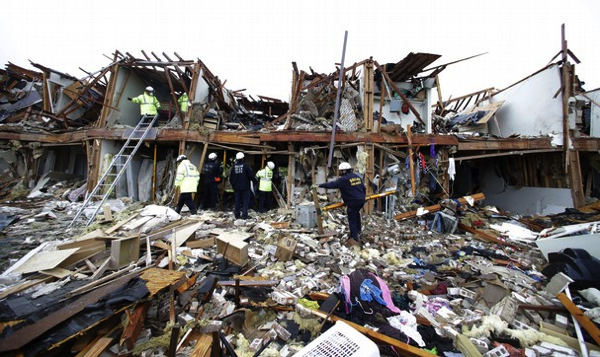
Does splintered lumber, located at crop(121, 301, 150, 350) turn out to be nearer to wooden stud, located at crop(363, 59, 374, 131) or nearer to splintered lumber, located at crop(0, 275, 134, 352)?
splintered lumber, located at crop(0, 275, 134, 352)

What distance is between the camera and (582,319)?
2.48 meters

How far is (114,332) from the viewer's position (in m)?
2.23

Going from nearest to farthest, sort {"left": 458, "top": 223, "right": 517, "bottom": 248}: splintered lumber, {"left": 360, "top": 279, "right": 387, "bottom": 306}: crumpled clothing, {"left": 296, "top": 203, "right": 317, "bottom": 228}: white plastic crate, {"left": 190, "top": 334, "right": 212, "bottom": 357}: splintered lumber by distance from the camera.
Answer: {"left": 190, "top": 334, "right": 212, "bottom": 357}: splintered lumber
{"left": 360, "top": 279, "right": 387, "bottom": 306}: crumpled clothing
{"left": 458, "top": 223, "right": 517, "bottom": 248}: splintered lumber
{"left": 296, "top": 203, "right": 317, "bottom": 228}: white plastic crate

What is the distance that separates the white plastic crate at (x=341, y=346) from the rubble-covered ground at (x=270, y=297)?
1.2 inches

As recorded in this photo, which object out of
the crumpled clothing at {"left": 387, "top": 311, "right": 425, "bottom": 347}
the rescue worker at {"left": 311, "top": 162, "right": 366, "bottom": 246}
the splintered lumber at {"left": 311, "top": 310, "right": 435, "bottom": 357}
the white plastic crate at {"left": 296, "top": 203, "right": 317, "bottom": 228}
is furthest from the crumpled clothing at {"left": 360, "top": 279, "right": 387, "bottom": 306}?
the white plastic crate at {"left": 296, "top": 203, "right": 317, "bottom": 228}

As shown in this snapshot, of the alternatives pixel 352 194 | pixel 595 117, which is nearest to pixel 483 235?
pixel 352 194

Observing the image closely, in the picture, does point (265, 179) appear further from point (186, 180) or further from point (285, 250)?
point (285, 250)

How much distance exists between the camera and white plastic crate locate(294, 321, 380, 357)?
1.64 meters

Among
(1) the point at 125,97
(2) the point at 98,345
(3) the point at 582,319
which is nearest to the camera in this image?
(2) the point at 98,345

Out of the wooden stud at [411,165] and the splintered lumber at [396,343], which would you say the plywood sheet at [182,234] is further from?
the wooden stud at [411,165]

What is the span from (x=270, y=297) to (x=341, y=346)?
4.77ft

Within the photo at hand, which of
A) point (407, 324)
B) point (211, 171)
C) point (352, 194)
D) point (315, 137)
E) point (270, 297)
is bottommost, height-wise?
point (407, 324)

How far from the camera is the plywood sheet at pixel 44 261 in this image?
3.14 metres

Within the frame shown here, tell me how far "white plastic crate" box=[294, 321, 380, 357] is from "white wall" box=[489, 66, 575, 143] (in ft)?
37.6
